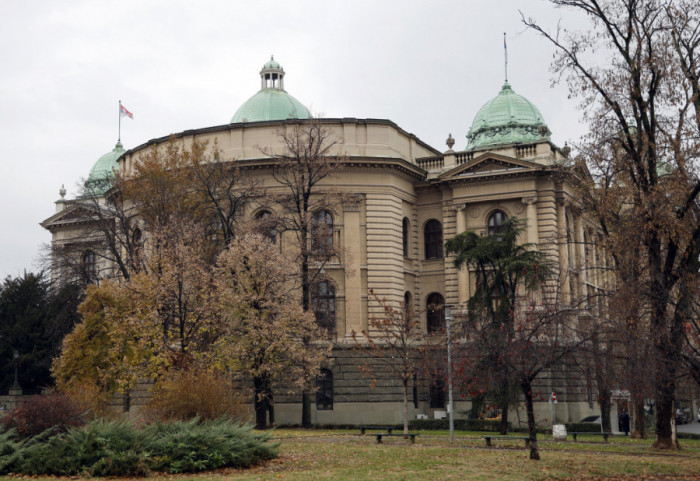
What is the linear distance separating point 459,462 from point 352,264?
25.7 m

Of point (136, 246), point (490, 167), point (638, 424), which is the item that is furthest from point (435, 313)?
point (136, 246)

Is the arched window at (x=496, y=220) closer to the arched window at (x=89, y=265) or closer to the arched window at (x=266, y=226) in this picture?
the arched window at (x=266, y=226)

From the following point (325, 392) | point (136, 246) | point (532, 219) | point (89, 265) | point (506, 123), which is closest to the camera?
point (325, 392)

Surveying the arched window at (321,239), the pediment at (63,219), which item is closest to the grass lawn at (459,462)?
the arched window at (321,239)

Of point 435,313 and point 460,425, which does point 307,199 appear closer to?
point 435,313

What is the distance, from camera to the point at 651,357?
23391mm

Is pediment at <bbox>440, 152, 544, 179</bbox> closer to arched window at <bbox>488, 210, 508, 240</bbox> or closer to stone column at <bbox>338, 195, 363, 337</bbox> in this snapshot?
arched window at <bbox>488, 210, 508, 240</bbox>

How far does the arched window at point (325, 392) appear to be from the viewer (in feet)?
152

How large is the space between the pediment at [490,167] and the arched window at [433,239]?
3620 mm

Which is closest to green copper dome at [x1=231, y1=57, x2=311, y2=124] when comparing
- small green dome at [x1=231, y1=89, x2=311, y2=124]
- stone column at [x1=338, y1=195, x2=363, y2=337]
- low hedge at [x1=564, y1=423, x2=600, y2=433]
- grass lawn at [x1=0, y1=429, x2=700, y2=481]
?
small green dome at [x1=231, y1=89, x2=311, y2=124]

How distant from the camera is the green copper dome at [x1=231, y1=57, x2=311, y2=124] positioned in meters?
58.6

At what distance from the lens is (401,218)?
5056 centimetres

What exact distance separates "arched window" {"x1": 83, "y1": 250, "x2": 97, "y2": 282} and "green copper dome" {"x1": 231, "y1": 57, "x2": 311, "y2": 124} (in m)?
13.9

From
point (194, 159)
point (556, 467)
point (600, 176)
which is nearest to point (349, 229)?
point (194, 159)
